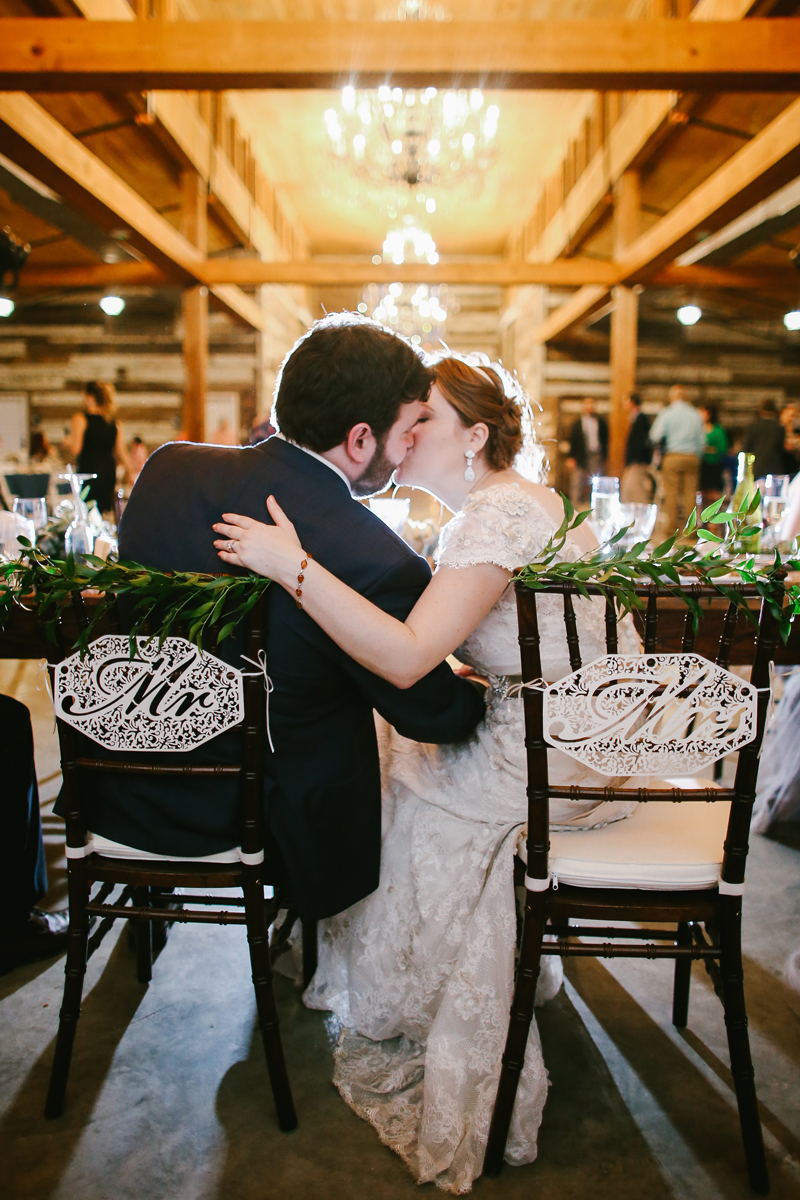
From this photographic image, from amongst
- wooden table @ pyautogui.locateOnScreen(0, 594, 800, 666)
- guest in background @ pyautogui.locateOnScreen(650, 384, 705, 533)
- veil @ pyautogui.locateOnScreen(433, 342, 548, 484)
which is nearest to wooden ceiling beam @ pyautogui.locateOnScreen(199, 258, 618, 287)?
guest in background @ pyautogui.locateOnScreen(650, 384, 705, 533)

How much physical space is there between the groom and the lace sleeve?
0.27 ft

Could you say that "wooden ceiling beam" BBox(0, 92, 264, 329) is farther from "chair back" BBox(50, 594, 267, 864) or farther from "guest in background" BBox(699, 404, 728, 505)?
"guest in background" BBox(699, 404, 728, 505)

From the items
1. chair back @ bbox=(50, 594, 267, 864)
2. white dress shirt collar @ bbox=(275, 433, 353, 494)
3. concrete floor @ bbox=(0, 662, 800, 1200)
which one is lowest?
concrete floor @ bbox=(0, 662, 800, 1200)

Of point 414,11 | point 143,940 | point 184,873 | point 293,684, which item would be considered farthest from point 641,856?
point 414,11

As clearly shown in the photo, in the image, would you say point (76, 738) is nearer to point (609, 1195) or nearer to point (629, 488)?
point (609, 1195)

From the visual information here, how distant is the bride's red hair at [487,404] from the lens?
1756 mm

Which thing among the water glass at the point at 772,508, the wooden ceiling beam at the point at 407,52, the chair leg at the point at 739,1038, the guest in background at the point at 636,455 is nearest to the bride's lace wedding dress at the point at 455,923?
the chair leg at the point at 739,1038

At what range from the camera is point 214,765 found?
1278 millimetres

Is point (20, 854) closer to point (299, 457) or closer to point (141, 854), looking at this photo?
point (141, 854)

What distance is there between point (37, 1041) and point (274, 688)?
38.6 inches

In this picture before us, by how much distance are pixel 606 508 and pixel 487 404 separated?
2.45ft

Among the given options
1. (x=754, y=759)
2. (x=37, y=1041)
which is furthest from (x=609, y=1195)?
(x=37, y=1041)

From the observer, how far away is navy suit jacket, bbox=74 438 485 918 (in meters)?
1.26

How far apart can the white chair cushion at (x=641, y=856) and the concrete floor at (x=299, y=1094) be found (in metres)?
0.49
